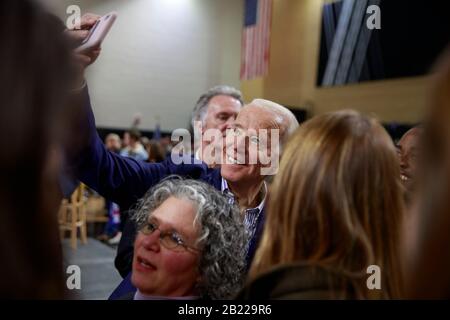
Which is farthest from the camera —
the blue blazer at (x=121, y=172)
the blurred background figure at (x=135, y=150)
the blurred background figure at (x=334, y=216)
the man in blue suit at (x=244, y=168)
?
the blurred background figure at (x=135, y=150)

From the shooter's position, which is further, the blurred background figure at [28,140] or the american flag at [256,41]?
the american flag at [256,41]

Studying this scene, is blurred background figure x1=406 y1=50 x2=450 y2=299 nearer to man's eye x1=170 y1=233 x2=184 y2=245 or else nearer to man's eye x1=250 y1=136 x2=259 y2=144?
man's eye x1=170 y1=233 x2=184 y2=245

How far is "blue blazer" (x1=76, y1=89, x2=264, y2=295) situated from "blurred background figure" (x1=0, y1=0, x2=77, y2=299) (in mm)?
553

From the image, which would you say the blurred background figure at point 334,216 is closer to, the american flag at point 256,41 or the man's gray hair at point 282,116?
the man's gray hair at point 282,116

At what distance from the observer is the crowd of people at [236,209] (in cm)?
46

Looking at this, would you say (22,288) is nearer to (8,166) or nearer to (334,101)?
(8,166)

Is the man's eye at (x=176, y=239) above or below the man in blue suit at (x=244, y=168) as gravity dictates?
below

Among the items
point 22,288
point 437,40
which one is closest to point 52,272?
point 22,288

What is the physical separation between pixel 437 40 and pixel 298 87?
2.40 metres

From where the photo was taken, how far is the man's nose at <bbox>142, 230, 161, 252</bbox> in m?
1.00

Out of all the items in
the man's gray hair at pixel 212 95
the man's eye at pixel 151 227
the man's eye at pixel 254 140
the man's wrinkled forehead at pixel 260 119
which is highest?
the man's gray hair at pixel 212 95

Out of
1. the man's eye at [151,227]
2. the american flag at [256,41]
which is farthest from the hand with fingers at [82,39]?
the american flag at [256,41]

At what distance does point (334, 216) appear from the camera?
675 millimetres

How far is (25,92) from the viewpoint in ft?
1.56
